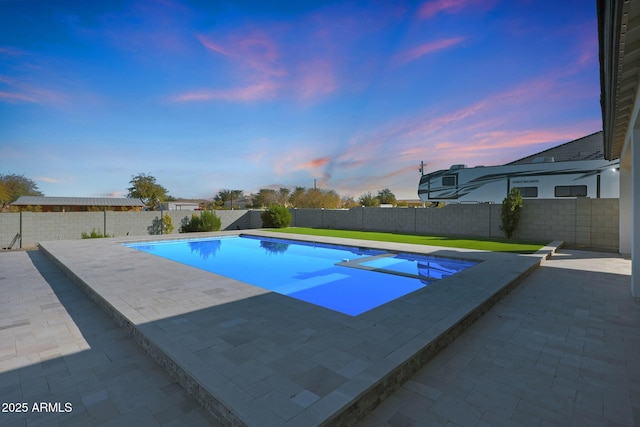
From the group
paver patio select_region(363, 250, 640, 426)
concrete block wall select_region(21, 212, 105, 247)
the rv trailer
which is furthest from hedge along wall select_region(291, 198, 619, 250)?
concrete block wall select_region(21, 212, 105, 247)

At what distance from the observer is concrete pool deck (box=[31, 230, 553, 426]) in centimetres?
201

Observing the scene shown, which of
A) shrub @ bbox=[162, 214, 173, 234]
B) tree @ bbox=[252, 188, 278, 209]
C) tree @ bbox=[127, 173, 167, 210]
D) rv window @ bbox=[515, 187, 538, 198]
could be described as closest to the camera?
rv window @ bbox=[515, 187, 538, 198]

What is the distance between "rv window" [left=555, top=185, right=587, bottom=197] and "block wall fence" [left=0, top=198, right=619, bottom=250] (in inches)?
90.5

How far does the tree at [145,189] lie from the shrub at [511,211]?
1450 inches

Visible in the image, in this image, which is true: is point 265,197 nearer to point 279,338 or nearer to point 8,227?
point 8,227

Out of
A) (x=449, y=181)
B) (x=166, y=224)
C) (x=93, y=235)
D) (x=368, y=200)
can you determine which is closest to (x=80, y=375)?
(x=93, y=235)

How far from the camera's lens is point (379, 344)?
112 inches

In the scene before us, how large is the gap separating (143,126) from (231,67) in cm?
685

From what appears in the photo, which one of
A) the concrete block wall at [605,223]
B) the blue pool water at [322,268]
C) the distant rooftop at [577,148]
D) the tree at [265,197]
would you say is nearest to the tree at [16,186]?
the tree at [265,197]

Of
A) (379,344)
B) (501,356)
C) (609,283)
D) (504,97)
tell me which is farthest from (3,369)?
(504,97)

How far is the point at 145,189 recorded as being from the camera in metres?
37.1

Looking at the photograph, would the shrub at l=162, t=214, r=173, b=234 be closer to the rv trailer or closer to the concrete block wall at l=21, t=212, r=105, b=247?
the concrete block wall at l=21, t=212, r=105, b=247

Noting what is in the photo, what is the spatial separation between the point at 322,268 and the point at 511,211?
8.13 meters

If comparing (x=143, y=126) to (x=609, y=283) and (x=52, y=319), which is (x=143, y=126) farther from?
(x=609, y=283)
